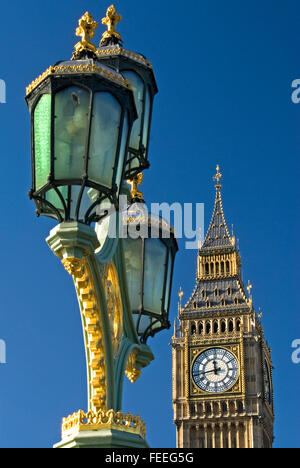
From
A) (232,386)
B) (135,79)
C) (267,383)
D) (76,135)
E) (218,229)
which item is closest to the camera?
(76,135)

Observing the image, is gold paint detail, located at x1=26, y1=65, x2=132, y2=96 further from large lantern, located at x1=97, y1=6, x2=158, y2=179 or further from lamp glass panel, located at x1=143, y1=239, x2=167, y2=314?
lamp glass panel, located at x1=143, y1=239, x2=167, y2=314

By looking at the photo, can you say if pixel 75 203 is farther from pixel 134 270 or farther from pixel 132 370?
pixel 132 370

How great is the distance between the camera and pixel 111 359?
8.38m

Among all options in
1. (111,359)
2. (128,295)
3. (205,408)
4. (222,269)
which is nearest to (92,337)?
(111,359)

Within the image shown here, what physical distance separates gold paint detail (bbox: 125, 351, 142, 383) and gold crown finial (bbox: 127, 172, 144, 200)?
1.74m

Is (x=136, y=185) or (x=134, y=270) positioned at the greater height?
(x=136, y=185)

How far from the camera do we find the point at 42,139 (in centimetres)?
832

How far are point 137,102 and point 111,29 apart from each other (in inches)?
32.9

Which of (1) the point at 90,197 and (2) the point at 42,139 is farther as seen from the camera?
(1) the point at 90,197

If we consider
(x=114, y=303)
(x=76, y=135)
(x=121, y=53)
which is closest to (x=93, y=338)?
(x=114, y=303)

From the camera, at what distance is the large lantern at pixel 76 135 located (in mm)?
8070

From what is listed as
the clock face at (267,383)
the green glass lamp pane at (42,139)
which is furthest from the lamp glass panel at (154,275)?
the clock face at (267,383)

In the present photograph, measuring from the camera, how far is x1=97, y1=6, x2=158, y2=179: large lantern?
1012 cm
